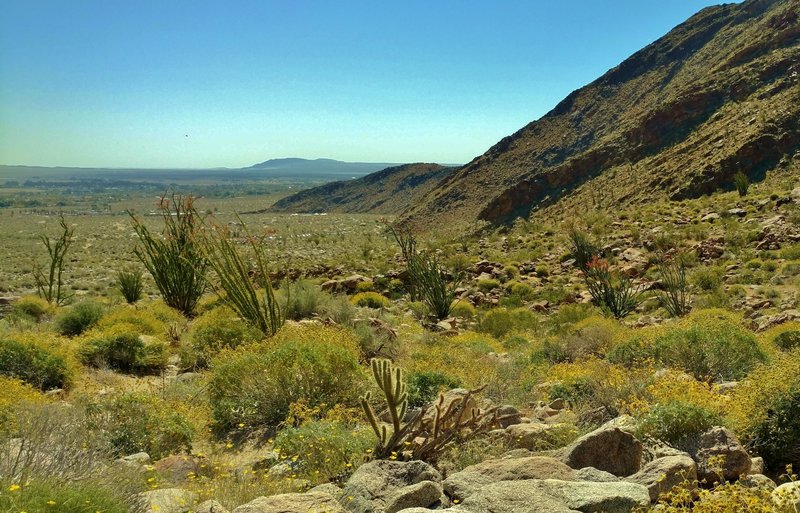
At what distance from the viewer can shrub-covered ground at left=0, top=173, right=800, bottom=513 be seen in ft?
17.3

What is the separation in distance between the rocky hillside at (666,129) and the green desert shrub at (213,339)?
24.6 metres

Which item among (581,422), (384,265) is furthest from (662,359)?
(384,265)

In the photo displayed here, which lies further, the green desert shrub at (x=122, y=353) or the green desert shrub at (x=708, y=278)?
the green desert shrub at (x=708, y=278)

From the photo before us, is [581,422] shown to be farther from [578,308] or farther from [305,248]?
[305,248]

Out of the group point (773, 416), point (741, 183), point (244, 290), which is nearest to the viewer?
point (773, 416)

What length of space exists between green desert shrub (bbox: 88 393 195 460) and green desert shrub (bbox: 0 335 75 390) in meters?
2.40

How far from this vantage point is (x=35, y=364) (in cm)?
895

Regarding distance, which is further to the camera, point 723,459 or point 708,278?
point 708,278

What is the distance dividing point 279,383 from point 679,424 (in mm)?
4583

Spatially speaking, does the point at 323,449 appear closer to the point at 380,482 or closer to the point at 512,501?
the point at 380,482

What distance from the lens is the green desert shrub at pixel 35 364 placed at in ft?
29.1

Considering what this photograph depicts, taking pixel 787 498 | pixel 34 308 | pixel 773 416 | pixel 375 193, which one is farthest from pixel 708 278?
pixel 375 193

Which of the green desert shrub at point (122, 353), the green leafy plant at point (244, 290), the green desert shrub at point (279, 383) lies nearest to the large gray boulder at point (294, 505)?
the green desert shrub at point (279, 383)

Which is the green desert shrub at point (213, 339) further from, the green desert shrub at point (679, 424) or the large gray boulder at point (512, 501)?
the large gray boulder at point (512, 501)
